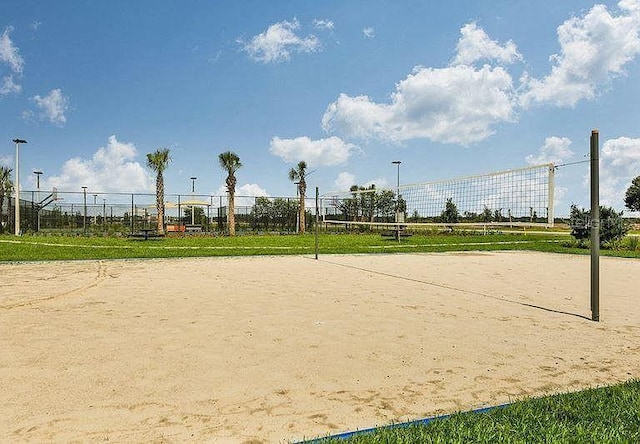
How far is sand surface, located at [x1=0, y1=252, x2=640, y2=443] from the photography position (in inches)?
104

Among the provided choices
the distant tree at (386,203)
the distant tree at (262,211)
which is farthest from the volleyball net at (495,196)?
the distant tree at (262,211)

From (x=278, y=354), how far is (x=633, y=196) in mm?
65367

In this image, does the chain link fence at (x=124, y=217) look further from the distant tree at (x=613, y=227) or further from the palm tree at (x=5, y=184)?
the distant tree at (x=613, y=227)

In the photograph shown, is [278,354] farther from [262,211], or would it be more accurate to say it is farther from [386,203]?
[262,211]

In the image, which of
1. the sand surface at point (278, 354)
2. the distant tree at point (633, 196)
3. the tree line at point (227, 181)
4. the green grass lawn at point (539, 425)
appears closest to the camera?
the green grass lawn at point (539, 425)

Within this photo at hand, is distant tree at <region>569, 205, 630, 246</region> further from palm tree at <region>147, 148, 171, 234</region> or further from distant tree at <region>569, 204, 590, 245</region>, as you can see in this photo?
palm tree at <region>147, 148, 171, 234</region>

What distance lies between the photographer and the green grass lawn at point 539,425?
2254 mm

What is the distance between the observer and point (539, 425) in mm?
2432

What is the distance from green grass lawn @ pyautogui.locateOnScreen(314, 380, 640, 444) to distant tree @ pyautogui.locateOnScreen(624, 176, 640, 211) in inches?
2515

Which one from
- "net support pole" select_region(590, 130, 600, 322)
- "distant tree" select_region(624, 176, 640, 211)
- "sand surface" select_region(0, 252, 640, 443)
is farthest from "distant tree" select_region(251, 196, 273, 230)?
"distant tree" select_region(624, 176, 640, 211)

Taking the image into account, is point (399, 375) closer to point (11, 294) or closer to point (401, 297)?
point (401, 297)

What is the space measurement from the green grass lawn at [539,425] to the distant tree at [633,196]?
210 feet

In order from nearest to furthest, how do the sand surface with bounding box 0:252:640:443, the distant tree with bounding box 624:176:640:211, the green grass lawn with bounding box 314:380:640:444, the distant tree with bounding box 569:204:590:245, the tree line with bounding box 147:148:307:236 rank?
the green grass lawn with bounding box 314:380:640:444 < the sand surface with bounding box 0:252:640:443 < the distant tree with bounding box 569:204:590:245 < the tree line with bounding box 147:148:307:236 < the distant tree with bounding box 624:176:640:211

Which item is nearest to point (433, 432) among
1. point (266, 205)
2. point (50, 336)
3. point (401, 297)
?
point (50, 336)
